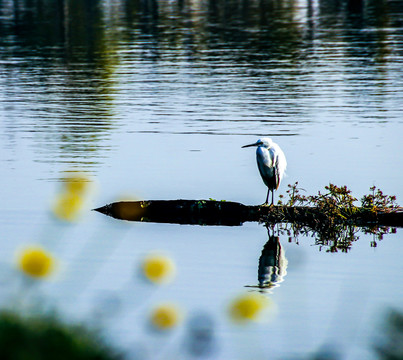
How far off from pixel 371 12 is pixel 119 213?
201 ft

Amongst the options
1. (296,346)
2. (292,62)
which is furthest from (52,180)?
(292,62)

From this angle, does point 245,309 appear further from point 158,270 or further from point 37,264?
point 37,264

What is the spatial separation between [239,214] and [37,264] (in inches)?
389

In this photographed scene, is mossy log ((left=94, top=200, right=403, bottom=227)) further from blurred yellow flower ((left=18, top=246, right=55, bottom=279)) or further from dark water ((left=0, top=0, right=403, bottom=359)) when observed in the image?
blurred yellow flower ((left=18, top=246, right=55, bottom=279))

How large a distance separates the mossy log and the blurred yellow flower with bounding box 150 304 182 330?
31.0 feet

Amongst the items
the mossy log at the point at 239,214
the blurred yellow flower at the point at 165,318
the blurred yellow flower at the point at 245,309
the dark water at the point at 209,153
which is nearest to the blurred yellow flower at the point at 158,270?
the blurred yellow flower at the point at 165,318

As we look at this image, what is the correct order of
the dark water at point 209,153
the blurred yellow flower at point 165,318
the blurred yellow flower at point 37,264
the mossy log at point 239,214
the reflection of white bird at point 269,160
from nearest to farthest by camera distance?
the blurred yellow flower at point 37,264
the blurred yellow flower at point 165,318
the dark water at point 209,153
the mossy log at point 239,214
the reflection of white bird at point 269,160

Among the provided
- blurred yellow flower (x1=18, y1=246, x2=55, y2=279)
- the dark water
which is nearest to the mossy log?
the dark water

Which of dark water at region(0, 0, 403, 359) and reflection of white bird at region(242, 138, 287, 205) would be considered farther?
reflection of white bird at region(242, 138, 287, 205)

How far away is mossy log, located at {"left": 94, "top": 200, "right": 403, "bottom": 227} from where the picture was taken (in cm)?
1395

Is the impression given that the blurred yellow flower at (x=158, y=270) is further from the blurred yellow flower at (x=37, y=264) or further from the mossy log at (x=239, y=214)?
the mossy log at (x=239, y=214)

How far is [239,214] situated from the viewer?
1424cm

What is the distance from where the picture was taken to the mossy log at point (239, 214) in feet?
45.8

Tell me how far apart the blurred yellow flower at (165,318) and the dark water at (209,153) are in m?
0.89
